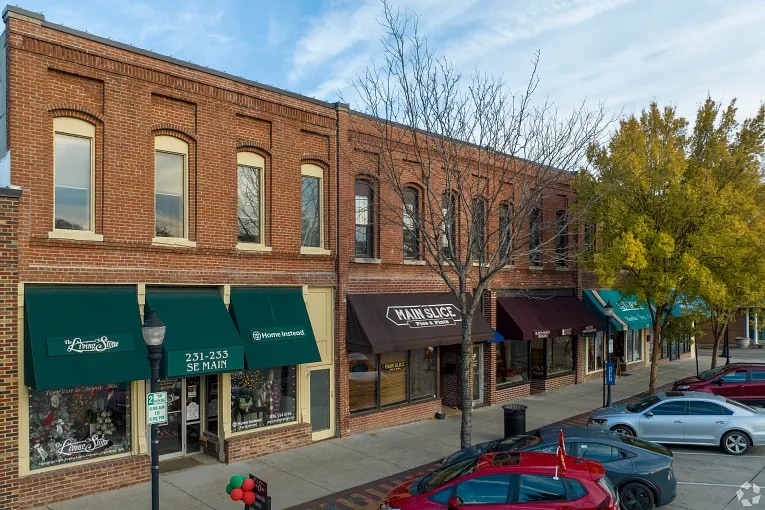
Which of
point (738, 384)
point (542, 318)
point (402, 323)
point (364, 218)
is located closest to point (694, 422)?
point (738, 384)

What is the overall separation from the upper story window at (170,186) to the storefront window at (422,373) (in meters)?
8.08

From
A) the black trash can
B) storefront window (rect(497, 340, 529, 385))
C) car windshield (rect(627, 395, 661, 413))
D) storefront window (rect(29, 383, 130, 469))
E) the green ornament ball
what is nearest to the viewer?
the green ornament ball

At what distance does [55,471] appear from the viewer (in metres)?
10.8

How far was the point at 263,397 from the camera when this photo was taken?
14.1 meters

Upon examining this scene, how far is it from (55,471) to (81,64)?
782cm

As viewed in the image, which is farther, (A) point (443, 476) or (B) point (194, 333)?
(B) point (194, 333)

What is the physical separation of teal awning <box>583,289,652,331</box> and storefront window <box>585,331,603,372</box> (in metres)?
0.94

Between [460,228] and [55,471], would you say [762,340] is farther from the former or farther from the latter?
[55,471]

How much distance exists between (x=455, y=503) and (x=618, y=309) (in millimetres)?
20085

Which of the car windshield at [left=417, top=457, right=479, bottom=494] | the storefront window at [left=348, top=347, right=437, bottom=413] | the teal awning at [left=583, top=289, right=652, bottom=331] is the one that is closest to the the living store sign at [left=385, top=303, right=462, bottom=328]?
the storefront window at [left=348, top=347, right=437, bottom=413]

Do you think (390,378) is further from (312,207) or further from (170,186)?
(170,186)

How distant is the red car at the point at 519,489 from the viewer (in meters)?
7.63

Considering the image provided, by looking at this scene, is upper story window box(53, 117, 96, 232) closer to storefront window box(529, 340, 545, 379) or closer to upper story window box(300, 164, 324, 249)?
upper story window box(300, 164, 324, 249)

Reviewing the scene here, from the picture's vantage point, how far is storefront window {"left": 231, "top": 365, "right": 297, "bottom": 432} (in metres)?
13.7
